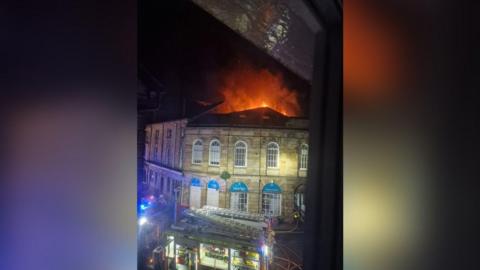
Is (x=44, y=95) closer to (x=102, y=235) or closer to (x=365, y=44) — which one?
(x=102, y=235)

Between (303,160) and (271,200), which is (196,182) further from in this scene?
(303,160)

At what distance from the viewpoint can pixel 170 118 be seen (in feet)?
5.48

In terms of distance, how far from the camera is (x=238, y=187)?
1560mm

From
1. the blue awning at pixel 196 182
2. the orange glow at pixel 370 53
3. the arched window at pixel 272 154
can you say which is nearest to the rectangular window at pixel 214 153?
the blue awning at pixel 196 182

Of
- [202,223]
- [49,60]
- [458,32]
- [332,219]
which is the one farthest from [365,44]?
[49,60]

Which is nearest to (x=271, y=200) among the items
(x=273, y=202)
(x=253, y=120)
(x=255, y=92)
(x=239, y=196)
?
(x=273, y=202)

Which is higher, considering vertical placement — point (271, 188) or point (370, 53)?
point (370, 53)

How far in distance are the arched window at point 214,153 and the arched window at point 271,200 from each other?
27cm

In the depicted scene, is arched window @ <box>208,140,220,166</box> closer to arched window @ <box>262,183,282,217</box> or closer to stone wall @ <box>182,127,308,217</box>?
stone wall @ <box>182,127,308,217</box>

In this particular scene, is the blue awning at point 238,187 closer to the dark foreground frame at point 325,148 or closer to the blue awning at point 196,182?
the blue awning at point 196,182

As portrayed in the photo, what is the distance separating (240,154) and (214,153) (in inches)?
5.2

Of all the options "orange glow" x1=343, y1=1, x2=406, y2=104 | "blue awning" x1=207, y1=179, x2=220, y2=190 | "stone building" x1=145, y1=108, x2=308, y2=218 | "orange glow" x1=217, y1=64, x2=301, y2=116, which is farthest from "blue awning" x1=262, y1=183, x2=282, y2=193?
"orange glow" x1=343, y1=1, x2=406, y2=104

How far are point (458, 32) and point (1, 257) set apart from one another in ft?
7.60

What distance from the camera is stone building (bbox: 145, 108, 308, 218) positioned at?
4.89 ft
